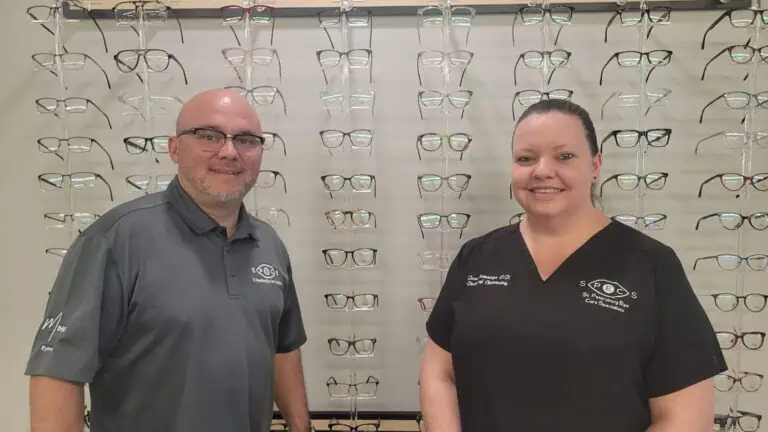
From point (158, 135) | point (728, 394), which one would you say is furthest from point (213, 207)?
point (728, 394)

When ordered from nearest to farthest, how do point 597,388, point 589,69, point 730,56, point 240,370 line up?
point 597,388 → point 240,370 → point 730,56 → point 589,69

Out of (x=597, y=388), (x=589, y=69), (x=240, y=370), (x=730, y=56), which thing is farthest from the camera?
(x=589, y=69)

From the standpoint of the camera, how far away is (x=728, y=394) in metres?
2.11

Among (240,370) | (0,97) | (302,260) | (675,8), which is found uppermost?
(675,8)

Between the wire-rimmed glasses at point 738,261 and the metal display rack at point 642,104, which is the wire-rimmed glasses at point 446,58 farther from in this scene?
the wire-rimmed glasses at point 738,261

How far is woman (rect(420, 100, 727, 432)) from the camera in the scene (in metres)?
1.21

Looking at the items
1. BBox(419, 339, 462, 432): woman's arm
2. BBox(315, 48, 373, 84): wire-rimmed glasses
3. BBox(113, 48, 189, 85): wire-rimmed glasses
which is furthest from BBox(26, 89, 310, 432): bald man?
BBox(113, 48, 189, 85): wire-rimmed glasses

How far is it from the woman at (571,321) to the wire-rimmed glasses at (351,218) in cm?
68

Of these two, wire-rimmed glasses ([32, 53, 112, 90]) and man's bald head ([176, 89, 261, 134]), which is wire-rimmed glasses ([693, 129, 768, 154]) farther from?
wire-rimmed glasses ([32, 53, 112, 90])

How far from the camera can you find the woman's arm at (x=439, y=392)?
140cm

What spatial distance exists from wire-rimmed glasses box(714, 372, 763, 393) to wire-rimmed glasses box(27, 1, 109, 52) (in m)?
2.49

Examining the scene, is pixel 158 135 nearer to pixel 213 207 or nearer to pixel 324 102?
pixel 324 102

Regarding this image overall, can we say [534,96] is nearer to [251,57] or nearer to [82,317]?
[251,57]

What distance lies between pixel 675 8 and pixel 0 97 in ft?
8.28
